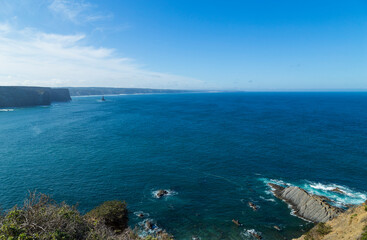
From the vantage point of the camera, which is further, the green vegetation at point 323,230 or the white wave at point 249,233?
the white wave at point 249,233

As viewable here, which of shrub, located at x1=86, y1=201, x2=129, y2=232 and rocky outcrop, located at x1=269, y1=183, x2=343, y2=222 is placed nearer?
shrub, located at x1=86, y1=201, x2=129, y2=232

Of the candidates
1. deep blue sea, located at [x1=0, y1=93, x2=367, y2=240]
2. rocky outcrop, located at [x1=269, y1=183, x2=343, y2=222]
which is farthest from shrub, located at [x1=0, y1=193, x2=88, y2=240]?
rocky outcrop, located at [x1=269, y1=183, x2=343, y2=222]

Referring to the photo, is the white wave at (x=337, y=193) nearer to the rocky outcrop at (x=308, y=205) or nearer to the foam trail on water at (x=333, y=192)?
the foam trail on water at (x=333, y=192)

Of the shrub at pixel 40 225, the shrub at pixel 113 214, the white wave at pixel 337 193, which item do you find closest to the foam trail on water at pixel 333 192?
the white wave at pixel 337 193

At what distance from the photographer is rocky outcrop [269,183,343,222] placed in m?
36.8

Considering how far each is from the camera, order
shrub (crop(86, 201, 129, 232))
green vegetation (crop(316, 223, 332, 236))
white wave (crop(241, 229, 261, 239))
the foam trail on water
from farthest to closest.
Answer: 1. the foam trail on water
2. white wave (crop(241, 229, 261, 239))
3. shrub (crop(86, 201, 129, 232))
4. green vegetation (crop(316, 223, 332, 236))

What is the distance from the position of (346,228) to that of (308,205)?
12.7 meters

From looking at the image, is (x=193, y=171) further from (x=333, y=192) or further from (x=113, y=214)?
(x=333, y=192)

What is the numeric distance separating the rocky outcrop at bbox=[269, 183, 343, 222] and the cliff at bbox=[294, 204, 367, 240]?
4.90m

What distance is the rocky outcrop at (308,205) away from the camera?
121ft

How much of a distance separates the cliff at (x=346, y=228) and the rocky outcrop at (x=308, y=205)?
490 centimetres

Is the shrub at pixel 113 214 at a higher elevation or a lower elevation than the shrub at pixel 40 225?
lower

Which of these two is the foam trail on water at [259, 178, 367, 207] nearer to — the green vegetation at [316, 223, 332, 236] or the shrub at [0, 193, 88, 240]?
the green vegetation at [316, 223, 332, 236]

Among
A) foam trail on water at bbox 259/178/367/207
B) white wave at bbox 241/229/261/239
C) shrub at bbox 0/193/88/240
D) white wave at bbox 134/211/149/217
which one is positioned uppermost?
shrub at bbox 0/193/88/240
